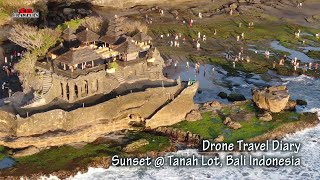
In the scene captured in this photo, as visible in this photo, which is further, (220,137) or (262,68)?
(262,68)

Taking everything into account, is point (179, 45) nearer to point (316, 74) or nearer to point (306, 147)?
point (316, 74)

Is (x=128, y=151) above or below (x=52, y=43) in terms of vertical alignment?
below

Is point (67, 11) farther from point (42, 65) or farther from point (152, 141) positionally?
point (152, 141)

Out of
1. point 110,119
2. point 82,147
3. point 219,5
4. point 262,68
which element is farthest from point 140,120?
point 219,5

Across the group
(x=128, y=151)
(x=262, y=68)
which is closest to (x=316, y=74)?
(x=262, y=68)

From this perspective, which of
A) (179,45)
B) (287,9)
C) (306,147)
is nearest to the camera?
(306,147)

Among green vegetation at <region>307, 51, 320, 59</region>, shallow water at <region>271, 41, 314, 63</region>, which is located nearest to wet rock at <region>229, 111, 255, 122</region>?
shallow water at <region>271, 41, 314, 63</region>

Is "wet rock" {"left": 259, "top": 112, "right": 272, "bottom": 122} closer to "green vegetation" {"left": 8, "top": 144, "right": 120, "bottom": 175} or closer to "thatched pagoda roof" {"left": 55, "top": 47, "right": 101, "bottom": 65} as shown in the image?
"green vegetation" {"left": 8, "top": 144, "right": 120, "bottom": 175}

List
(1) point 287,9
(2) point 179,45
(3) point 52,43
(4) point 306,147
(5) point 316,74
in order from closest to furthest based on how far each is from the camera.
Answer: (4) point 306,147, (3) point 52,43, (5) point 316,74, (2) point 179,45, (1) point 287,9
